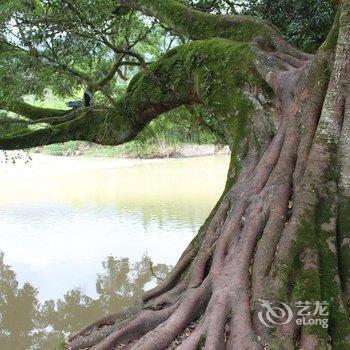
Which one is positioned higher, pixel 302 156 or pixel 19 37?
pixel 19 37

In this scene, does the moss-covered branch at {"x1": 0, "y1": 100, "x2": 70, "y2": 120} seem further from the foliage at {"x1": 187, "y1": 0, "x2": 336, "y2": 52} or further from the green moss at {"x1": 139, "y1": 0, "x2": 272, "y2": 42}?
the foliage at {"x1": 187, "y1": 0, "x2": 336, "y2": 52}

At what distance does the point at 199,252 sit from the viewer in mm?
3598

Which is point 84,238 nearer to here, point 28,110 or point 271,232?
point 28,110

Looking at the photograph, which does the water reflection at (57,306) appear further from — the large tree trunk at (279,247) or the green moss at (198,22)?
the green moss at (198,22)

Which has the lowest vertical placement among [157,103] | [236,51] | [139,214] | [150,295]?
[139,214]

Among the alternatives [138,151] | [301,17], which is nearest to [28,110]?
[301,17]

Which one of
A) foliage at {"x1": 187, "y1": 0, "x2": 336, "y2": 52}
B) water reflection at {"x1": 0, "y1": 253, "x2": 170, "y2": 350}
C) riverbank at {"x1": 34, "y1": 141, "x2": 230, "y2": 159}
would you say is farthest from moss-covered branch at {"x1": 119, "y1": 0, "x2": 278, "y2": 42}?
riverbank at {"x1": 34, "y1": 141, "x2": 230, "y2": 159}

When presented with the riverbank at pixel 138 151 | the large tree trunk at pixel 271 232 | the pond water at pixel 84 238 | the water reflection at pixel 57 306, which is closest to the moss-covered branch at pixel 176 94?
the large tree trunk at pixel 271 232

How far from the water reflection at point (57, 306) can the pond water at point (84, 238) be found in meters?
0.02

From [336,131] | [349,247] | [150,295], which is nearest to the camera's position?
[349,247]

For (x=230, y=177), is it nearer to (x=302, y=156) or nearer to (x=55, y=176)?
(x=302, y=156)

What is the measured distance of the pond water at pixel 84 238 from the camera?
7844mm

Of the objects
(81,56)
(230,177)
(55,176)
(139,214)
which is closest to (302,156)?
(230,177)

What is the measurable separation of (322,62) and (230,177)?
111 centimetres
